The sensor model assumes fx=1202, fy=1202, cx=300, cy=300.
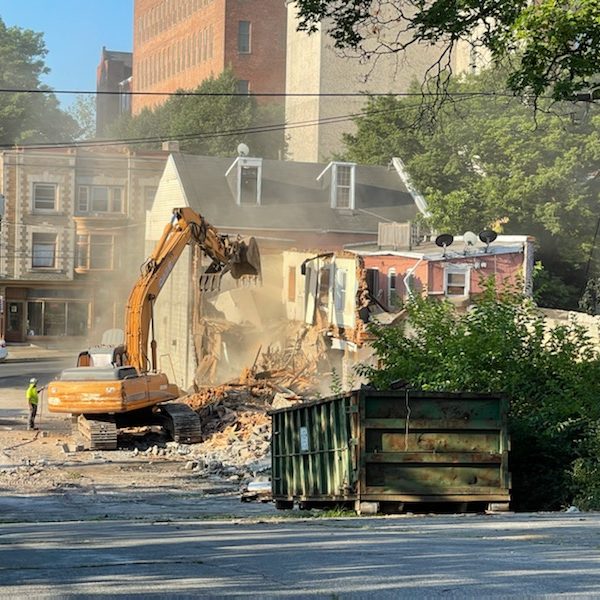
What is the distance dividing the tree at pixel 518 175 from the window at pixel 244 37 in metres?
46.0

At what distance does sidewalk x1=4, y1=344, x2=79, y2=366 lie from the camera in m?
59.9

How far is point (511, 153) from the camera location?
1880 inches

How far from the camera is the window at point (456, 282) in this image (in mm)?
39562

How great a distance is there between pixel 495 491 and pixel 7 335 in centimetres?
5454

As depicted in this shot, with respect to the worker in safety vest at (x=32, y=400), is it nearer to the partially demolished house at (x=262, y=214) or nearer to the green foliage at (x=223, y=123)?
the partially demolished house at (x=262, y=214)

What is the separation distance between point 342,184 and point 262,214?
436 cm

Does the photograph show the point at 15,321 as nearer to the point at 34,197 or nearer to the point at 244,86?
the point at 34,197

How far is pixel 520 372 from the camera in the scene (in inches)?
743

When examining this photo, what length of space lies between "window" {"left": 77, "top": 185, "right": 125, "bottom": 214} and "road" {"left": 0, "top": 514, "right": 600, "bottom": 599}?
2137 inches

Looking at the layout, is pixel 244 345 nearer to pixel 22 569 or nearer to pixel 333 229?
pixel 333 229

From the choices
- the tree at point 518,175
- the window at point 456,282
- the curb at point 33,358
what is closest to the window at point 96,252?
the curb at point 33,358

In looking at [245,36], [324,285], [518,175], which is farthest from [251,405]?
[245,36]

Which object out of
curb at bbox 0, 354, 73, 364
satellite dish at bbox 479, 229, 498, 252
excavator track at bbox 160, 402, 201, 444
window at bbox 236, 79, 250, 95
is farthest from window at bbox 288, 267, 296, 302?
window at bbox 236, 79, 250, 95

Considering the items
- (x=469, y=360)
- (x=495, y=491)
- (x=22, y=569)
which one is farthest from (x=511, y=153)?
(x=22, y=569)
